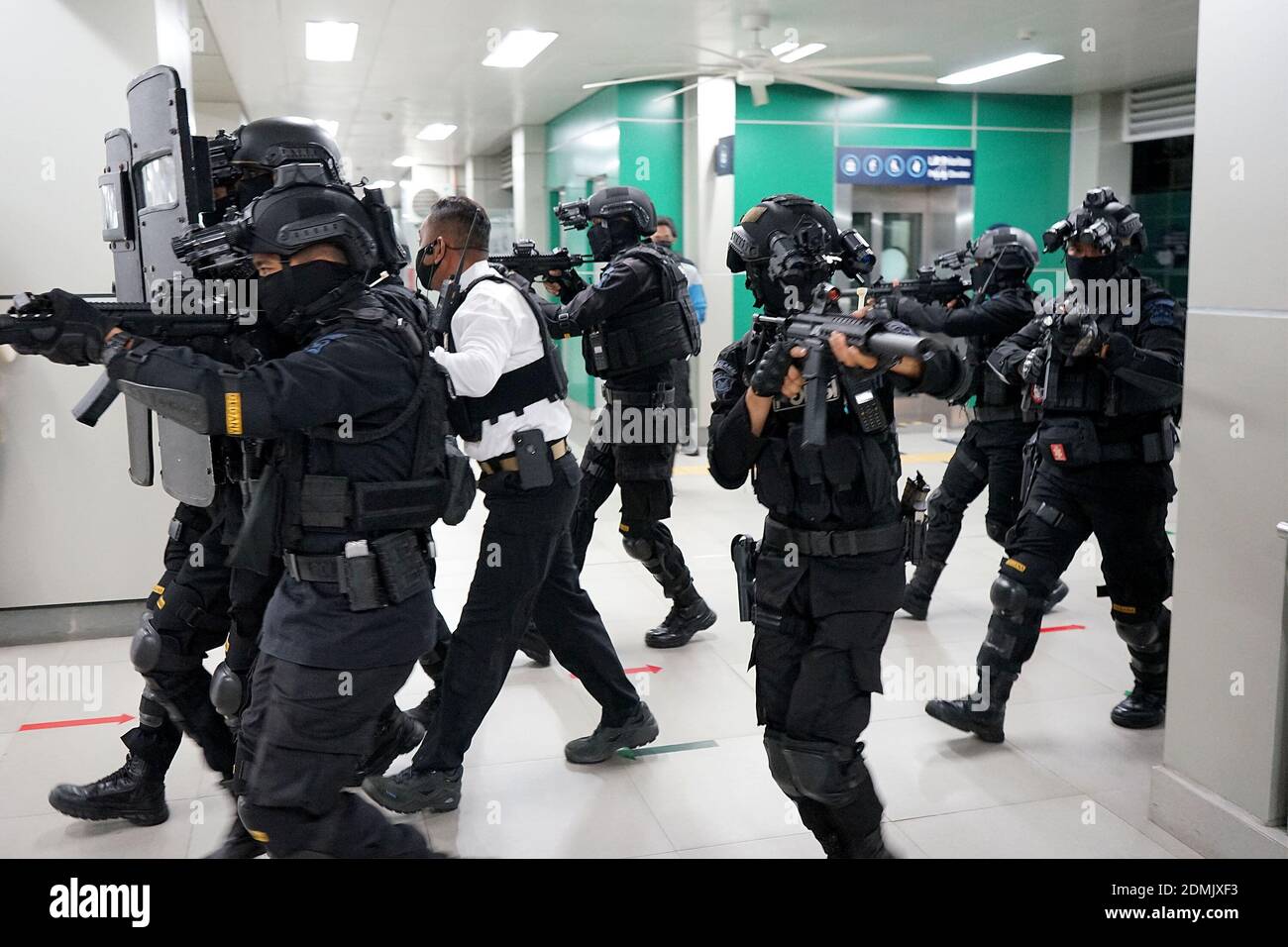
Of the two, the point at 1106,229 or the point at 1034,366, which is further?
the point at 1034,366

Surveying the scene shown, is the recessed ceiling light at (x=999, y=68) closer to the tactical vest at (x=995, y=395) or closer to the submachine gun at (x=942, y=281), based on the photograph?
the submachine gun at (x=942, y=281)

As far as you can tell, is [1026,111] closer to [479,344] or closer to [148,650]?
[479,344]

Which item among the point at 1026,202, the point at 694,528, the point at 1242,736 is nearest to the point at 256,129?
the point at 1242,736

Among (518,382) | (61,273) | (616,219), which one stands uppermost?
(616,219)

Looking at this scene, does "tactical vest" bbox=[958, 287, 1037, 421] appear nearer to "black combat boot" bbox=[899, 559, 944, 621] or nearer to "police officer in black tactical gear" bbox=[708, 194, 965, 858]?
"black combat boot" bbox=[899, 559, 944, 621]

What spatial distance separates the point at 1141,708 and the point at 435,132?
13142 mm

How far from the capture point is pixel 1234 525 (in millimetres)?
2883

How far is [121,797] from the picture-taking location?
318cm

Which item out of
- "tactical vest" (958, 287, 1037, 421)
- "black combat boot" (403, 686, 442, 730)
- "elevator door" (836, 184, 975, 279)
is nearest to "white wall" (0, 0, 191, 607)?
"black combat boot" (403, 686, 442, 730)

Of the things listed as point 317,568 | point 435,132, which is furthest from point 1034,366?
point 435,132

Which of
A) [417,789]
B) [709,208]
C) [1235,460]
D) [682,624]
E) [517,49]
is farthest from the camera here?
[709,208]

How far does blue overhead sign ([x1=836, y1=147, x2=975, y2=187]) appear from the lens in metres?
10.8

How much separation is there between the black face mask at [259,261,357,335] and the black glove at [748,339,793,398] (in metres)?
0.96
